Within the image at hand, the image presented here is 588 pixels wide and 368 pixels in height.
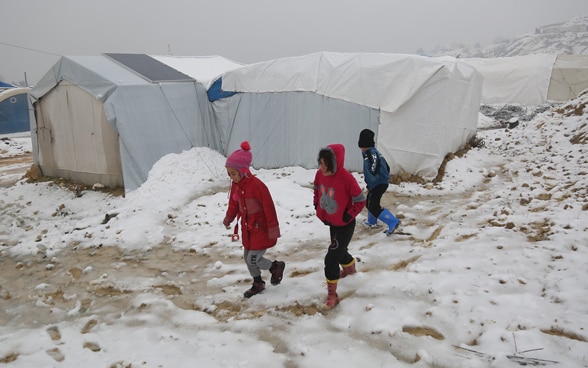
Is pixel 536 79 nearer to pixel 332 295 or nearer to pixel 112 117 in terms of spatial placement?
pixel 112 117

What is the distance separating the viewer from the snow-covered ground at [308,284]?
325 cm

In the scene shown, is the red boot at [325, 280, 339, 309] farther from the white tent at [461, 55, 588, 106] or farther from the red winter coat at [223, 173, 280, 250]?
the white tent at [461, 55, 588, 106]

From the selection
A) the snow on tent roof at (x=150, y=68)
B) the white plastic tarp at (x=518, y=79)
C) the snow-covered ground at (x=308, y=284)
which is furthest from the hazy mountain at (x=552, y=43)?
the snow-covered ground at (x=308, y=284)

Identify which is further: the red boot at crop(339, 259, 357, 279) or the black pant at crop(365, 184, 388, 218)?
the black pant at crop(365, 184, 388, 218)

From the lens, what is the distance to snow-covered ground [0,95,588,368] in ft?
10.7

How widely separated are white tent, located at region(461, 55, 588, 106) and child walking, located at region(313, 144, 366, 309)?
21349 millimetres

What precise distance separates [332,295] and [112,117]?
7.70m

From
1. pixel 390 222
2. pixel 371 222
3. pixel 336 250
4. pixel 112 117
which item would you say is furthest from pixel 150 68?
pixel 336 250

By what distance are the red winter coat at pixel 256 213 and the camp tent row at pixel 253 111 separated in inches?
228

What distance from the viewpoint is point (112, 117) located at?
30.0 feet

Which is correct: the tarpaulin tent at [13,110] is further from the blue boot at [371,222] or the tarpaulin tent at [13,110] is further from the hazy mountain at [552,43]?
the hazy mountain at [552,43]

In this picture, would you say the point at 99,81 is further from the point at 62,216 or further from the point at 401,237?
the point at 401,237

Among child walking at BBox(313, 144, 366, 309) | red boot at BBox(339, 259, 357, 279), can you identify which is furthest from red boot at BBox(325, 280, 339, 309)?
A: red boot at BBox(339, 259, 357, 279)

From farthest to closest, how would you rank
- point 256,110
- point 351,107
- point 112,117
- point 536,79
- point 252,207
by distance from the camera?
point 536,79
point 256,110
point 351,107
point 112,117
point 252,207
